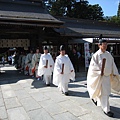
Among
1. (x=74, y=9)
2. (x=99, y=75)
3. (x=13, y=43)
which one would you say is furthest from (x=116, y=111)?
(x=74, y=9)

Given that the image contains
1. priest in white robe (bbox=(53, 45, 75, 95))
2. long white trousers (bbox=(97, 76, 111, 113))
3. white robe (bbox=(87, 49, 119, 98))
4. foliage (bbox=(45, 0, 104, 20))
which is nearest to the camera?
long white trousers (bbox=(97, 76, 111, 113))

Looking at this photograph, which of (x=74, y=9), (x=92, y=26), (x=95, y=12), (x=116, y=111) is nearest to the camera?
(x=116, y=111)

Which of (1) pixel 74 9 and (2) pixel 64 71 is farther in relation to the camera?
(1) pixel 74 9

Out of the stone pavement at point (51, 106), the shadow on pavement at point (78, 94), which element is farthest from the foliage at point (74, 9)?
the stone pavement at point (51, 106)

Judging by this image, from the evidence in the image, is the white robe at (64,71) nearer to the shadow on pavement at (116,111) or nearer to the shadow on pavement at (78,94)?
the shadow on pavement at (78,94)

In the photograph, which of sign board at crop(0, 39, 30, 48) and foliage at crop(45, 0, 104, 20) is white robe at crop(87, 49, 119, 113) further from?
foliage at crop(45, 0, 104, 20)

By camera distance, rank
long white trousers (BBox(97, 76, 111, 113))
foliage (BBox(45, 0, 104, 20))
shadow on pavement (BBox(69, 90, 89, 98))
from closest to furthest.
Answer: long white trousers (BBox(97, 76, 111, 113)) < shadow on pavement (BBox(69, 90, 89, 98)) < foliage (BBox(45, 0, 104, 20))

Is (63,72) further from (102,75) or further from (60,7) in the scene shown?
(60,7)

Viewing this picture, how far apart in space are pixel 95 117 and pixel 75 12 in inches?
1249

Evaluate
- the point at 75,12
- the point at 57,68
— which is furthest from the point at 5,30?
the point at 75,12

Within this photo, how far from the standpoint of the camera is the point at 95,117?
12.2 feet

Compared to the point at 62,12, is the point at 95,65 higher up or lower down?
lower down

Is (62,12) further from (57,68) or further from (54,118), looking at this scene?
(54,118)

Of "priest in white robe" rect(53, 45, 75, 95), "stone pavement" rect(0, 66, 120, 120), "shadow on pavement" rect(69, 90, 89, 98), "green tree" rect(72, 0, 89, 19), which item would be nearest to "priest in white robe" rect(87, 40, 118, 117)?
"stone pavement" rect(0, 66, 120, 120)
